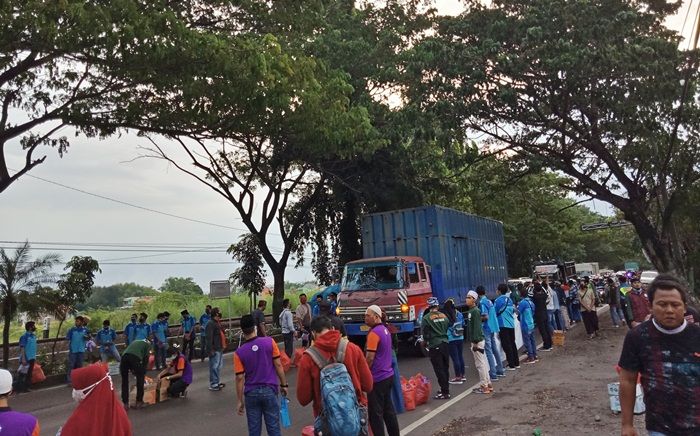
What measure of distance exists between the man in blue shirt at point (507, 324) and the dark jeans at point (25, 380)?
10752mm

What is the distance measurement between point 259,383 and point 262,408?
276mm

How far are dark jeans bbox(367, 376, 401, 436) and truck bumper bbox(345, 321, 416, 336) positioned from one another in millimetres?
6705

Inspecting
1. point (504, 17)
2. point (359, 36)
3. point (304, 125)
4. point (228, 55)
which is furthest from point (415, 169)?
point (228, 55)

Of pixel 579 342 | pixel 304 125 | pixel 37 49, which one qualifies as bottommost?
pixel 579 342

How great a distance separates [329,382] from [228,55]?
6857 millimetres

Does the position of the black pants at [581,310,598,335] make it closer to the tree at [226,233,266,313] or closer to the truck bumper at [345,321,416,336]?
the truck bumper at [345,321,416,336]

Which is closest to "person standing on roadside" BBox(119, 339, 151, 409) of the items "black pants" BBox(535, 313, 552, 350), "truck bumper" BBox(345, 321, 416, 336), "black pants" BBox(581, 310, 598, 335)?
"truck bumper" BBox(345, 321, 416, 336)

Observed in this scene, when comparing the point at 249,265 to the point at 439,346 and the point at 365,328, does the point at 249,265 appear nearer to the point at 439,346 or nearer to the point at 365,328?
the point at 365,328

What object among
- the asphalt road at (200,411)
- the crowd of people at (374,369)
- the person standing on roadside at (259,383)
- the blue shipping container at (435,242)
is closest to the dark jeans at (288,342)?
the asphalt road at (200,411)

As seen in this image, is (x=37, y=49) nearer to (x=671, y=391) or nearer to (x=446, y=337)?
(x=446, y=337)

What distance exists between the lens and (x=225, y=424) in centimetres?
796

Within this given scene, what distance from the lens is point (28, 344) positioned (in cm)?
1232

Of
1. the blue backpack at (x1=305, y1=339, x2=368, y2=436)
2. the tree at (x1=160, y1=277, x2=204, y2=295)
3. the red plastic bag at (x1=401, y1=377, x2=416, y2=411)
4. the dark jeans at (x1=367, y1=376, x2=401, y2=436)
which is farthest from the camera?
the tree at (x1=160, y1=277, x2=204, y2=295)

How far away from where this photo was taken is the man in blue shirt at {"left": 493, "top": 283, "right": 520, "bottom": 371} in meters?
10.2
